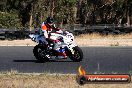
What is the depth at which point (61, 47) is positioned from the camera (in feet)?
59.2

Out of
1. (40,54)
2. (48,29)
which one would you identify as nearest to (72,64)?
(40,54)

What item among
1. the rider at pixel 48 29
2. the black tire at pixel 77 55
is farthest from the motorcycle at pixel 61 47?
the rider at pixel 48 29

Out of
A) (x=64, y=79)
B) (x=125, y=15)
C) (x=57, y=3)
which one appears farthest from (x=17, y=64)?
(x=125, y=15)

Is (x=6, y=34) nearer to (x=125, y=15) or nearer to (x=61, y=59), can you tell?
(x=61, y=59)

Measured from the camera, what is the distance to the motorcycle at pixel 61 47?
17656 mm

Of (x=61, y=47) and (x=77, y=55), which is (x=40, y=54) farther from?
(x=77, y=55)

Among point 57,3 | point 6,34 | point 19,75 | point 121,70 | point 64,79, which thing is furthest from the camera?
point 57,3

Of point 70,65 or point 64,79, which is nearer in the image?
point 64,79

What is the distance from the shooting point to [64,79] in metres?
12.4

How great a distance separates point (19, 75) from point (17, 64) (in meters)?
3.93

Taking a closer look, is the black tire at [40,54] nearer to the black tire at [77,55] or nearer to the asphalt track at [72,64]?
the asphalt track at [72,64]

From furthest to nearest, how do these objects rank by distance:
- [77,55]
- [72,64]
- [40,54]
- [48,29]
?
1. [40,54]
2. [48,29]
3. [77,55]
4. [72,64]

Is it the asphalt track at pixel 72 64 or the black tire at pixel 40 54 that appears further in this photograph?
the black tire at pixel 40 54

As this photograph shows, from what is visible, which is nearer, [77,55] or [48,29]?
[77,55]
